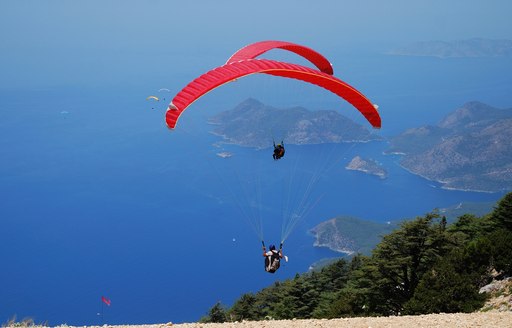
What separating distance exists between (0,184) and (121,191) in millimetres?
35902

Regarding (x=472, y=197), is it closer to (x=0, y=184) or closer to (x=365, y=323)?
(x=0, y=184)

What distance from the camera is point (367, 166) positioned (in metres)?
154

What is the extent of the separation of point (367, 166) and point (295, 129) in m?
28.6

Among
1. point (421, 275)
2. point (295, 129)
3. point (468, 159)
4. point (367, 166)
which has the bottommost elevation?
point (421, 275)

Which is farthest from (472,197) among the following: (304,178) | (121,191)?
(121,191)

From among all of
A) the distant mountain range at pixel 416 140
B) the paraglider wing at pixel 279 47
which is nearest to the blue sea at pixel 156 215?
the distant mountain range at pixel 416 140

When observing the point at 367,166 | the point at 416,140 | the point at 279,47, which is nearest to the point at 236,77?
the point at 279,47

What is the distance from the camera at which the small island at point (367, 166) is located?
5960 inches

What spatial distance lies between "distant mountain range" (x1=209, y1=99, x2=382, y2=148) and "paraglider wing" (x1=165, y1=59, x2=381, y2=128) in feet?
466

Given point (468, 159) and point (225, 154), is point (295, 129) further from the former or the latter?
point (468, 159)

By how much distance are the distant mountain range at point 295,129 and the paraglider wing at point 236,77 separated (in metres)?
142

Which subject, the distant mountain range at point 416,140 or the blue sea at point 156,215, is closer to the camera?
the blue sea at point 156,215

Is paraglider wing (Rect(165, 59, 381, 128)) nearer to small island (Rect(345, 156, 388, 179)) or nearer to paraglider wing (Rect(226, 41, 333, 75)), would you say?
paraglider wing (Rect(226, 41, 333, 75))

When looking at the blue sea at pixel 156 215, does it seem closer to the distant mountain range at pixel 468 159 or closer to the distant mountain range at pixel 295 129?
the distant mountain range at pixel 295 129
